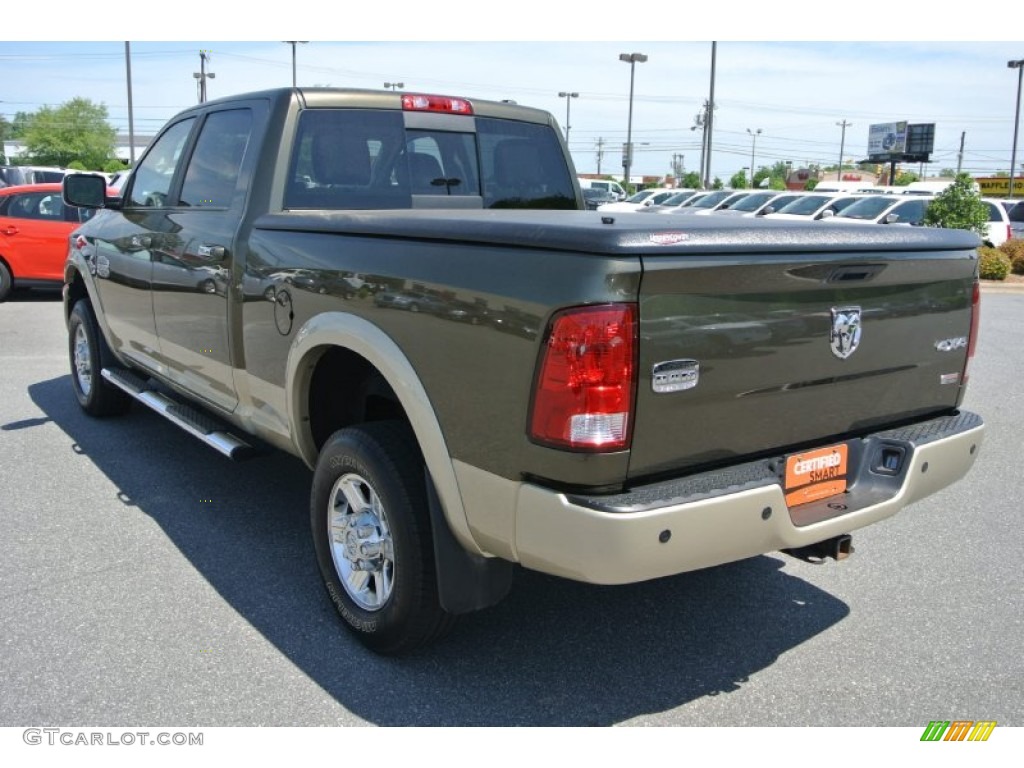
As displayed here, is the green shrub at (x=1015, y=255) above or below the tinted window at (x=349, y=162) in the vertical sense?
below

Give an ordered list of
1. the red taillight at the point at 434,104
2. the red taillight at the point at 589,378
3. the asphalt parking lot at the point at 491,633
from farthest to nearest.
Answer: the red taillight at the point at 434,104, the asphalt parking lot at the point at 491,633, the red taillight at the point at 589,378

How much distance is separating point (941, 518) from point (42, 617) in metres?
4.30

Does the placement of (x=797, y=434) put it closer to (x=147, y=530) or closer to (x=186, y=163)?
(x=147, y=530)

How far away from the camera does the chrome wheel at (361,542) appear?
3.24 metres

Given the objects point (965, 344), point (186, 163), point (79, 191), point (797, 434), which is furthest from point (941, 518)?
point (79, 191)

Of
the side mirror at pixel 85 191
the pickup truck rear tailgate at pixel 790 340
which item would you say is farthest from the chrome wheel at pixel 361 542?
the side mirror at pixel 85 191

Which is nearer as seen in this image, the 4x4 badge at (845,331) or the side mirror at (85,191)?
the 4x4 badge at (845,331)

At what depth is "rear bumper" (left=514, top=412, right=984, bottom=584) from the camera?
96.0 inches

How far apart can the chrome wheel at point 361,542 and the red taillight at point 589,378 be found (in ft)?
3.10

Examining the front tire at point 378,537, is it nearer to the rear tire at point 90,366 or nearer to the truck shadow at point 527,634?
the truck shadow at point 527,634

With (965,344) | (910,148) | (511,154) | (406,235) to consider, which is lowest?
(965,344)

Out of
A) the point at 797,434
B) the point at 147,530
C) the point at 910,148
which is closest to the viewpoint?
the point at 797,434

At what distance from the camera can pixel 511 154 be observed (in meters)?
4.98

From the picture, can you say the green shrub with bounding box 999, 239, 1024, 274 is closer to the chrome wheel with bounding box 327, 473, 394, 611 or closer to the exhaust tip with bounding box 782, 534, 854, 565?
the exhaust tip with bounding box 782, 534, 854, 565
